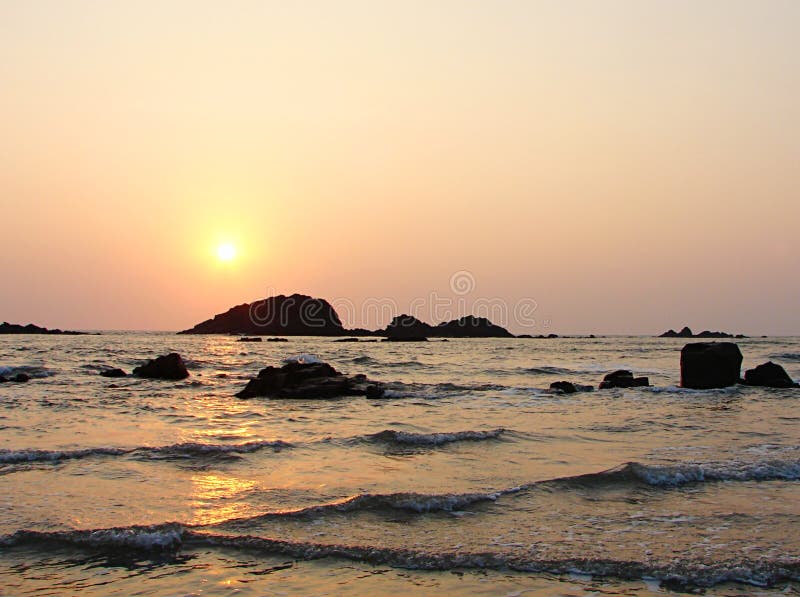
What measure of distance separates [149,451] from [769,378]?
30.6 meters

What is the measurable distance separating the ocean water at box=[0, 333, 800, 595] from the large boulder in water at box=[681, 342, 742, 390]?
11.4m

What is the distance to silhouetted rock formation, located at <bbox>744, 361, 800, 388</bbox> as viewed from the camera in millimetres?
33562

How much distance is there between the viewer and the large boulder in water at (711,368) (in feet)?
110

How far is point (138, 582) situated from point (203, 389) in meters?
26.4

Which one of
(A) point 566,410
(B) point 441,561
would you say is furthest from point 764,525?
(A) point 566,410

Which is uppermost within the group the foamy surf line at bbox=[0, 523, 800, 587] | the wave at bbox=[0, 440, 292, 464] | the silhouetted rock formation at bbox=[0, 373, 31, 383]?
the silhouetted rock formation at bbox=[0, 373, 31, 383]

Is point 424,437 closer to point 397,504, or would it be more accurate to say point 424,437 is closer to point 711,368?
point 397,504

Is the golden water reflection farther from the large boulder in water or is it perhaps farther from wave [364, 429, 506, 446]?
the large boulder in water

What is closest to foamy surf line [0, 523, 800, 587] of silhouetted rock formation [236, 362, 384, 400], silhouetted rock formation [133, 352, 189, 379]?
silhouetted rock formation [236, 362, 384, 400]

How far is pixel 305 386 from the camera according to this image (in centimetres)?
2988

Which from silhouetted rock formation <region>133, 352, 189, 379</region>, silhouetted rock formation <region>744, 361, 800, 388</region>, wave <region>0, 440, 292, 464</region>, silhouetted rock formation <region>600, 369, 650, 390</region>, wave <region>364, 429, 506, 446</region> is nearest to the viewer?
wave <region>0, 440, 292, 464</region>

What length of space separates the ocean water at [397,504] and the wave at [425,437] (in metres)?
0.06

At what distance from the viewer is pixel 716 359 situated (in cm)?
3353

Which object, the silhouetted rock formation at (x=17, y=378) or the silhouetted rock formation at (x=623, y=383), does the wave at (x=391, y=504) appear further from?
the silhouetted rock formation at (x=17, y=378)
